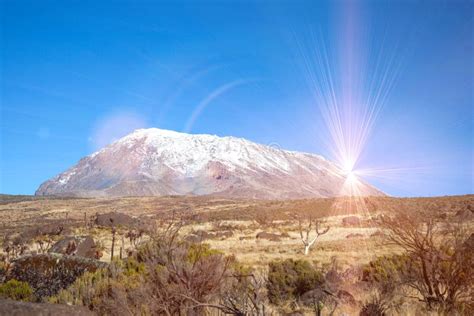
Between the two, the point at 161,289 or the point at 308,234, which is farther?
the point at 308,234

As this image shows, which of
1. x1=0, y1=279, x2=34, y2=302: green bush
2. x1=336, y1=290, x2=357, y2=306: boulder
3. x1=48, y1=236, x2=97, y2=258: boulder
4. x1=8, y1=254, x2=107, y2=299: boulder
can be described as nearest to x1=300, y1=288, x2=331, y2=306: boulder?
x1=336, y1=290, x2=357, y2=306: boulder

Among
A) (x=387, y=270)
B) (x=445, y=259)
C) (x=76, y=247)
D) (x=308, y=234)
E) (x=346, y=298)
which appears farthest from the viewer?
(x=308, y=234)

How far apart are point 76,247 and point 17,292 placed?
1291 cm

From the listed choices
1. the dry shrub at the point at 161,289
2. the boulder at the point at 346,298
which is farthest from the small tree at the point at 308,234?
the dry shrub at the point at 161,289

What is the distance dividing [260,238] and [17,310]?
1068 inches

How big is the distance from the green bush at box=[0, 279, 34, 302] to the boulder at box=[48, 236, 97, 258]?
11460 millimetres

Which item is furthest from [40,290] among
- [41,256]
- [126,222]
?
[126,222]

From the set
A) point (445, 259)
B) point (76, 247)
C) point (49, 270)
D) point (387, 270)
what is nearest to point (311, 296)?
point (387, 270)

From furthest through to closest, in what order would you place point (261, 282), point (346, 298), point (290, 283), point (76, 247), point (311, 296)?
point (76, 247) → point (290, 283) → point (311, 296) → point (346, 298) → point (261, 282)

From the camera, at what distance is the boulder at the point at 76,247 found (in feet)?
63.8

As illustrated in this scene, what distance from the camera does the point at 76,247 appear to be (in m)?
20.2

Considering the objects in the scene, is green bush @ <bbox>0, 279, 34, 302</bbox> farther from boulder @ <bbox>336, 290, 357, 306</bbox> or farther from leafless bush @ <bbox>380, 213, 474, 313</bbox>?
leafless bush @ <bbox>380, 213, 474, 313</bbox>

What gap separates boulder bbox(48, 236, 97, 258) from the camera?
19438mm

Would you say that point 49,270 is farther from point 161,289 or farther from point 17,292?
point 161,289
